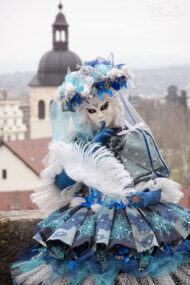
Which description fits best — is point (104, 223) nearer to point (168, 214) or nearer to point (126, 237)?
point (126, 237)

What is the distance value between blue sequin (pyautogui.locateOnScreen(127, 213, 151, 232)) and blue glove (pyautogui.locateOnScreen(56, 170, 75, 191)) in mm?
526

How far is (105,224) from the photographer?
2.73 metres

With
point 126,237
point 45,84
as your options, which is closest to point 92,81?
point 126,237

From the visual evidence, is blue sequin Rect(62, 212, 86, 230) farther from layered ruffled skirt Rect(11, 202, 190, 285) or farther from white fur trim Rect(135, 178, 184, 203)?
white fur trim Rect(135, 178, 184, 203)

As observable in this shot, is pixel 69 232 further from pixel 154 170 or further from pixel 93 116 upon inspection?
pixel 93 116

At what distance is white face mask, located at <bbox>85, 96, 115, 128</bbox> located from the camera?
3.23m

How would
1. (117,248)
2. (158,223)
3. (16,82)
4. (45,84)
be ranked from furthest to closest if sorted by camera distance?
(16,82) → (45,84) → (158,223) → (117,248)

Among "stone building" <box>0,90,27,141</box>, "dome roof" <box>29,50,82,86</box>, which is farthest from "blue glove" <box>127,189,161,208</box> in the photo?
"stone building" <box>0,90,27,141</box>

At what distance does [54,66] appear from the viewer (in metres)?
37.1

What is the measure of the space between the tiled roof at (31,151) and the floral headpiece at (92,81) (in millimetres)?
23975

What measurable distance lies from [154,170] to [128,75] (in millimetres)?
641

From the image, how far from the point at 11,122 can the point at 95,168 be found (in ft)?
131

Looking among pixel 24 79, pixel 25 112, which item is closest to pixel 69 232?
pixel 25 112

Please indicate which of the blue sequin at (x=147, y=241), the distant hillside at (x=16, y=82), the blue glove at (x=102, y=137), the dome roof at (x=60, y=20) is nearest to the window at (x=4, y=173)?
the dome roof at (x=60, y=20)
